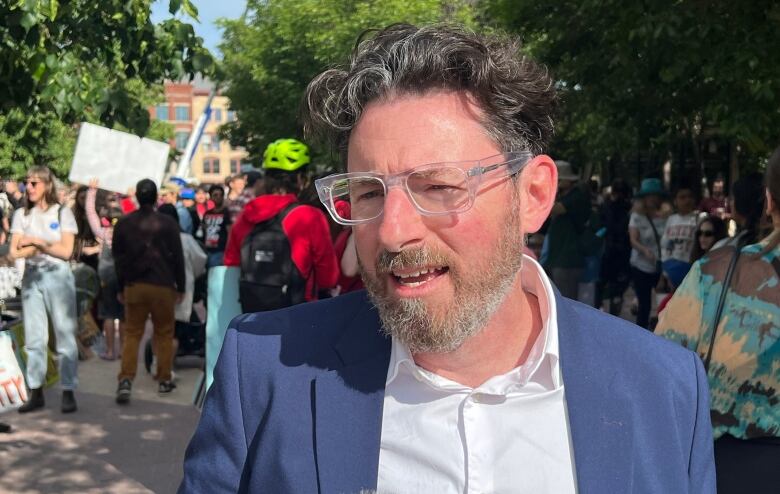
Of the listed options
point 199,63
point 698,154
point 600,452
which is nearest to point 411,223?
point 600,452

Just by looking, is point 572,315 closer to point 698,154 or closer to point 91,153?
point 91,153

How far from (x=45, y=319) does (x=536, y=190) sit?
706cm

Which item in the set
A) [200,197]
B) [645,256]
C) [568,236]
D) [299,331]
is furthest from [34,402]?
[200,197]

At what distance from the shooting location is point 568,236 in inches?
403

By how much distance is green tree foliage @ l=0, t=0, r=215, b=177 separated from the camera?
232 inches

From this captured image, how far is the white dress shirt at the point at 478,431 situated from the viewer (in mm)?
1832

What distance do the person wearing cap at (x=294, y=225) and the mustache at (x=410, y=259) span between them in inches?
180

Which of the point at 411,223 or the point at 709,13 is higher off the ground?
the point at 709,13

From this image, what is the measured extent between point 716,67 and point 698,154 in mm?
13760

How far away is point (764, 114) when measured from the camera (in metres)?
8.06

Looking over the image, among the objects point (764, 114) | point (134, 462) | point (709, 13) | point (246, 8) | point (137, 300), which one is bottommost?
point (134, 462)

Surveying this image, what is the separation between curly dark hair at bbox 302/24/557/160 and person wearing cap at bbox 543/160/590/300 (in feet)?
26.4

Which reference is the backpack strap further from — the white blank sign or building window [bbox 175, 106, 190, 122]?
building window [bbox 175, 106, 190, 122]

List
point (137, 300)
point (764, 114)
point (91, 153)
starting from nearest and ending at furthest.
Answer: point (764, 114) < point (137, 300) < point (91, 153)
